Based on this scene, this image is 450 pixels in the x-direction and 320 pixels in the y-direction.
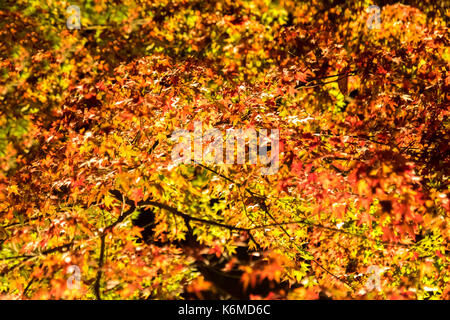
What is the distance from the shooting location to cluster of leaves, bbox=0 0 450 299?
10.8 feet

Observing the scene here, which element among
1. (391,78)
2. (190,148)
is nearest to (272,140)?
(190,148)

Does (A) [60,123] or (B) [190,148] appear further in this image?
(A) [60,123]

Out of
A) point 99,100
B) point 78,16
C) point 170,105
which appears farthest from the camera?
point 78,16

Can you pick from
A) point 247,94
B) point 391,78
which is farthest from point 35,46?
point 391,78

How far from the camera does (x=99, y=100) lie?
16.8ft

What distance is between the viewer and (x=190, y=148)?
410 cm

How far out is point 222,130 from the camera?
418 cm

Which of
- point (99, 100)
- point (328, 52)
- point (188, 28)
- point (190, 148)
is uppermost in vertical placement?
point (188, 28)

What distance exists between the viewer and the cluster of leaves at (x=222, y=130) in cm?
329

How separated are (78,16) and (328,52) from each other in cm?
525
